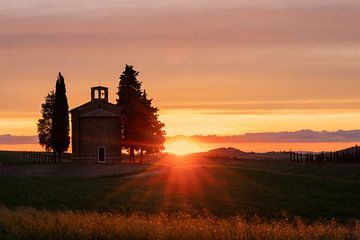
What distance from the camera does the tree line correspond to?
267 feet

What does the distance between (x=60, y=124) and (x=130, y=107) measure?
33.4ft

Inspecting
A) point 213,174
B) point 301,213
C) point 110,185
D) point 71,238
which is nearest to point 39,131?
point 213,174

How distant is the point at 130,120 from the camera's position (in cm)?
8125

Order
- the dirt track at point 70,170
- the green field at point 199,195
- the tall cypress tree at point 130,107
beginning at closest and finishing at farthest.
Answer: the green field at point 199,195 → the dirt track at point 70,170 → the tall cypress tree at point 130,107

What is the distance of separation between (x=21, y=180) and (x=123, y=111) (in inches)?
1505

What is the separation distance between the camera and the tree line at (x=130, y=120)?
8125cm

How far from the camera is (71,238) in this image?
16.3 metres

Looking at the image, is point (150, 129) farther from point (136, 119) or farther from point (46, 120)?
point (46, 120)

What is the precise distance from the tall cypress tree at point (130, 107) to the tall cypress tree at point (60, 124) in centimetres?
777

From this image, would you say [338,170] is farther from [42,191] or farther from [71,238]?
[71,238]

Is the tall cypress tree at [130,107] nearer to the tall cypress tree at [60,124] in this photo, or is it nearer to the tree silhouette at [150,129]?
the tree silhouette at [150,129]

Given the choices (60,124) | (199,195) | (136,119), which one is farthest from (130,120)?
(199,195)

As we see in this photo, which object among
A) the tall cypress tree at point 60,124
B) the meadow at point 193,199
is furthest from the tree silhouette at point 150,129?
the meadow at point 193,199

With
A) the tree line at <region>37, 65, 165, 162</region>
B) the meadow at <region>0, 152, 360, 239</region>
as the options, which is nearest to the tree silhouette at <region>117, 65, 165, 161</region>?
the tree line at <region>37, 65, 165, 162</region>
